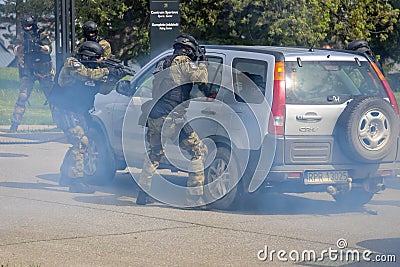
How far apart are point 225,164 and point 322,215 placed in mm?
1161

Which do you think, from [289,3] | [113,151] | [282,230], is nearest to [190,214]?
[282,230]

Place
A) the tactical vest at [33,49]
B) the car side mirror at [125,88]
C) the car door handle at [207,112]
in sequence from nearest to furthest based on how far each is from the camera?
the car door handle at [207,112]
the car side mirror at [125,88]
the tactical vest at [33,49]

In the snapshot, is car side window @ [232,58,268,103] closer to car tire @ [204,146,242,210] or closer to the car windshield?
the car windshield

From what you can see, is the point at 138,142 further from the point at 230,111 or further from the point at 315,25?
the point at 315,25

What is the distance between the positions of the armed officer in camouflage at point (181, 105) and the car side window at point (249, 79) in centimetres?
35

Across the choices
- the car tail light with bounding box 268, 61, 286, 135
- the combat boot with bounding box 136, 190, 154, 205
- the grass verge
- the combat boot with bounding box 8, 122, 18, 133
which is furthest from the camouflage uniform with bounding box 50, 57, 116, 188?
the grass verge

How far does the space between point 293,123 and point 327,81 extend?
695 millimetres

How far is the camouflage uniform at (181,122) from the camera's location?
356 inches

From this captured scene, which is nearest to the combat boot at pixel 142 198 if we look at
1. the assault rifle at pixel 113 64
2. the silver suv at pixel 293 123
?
the silver suv at pixel 293 123

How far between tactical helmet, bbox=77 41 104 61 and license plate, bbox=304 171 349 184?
307cm

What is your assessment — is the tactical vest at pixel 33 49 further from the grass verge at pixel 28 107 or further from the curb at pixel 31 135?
the grass verge at pixel 28 107

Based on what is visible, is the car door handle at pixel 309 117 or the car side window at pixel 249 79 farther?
the car side window at pixel 249 79

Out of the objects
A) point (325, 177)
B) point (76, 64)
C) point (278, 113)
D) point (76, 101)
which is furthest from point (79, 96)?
point (325, 177)

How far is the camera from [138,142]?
33.1 feet
